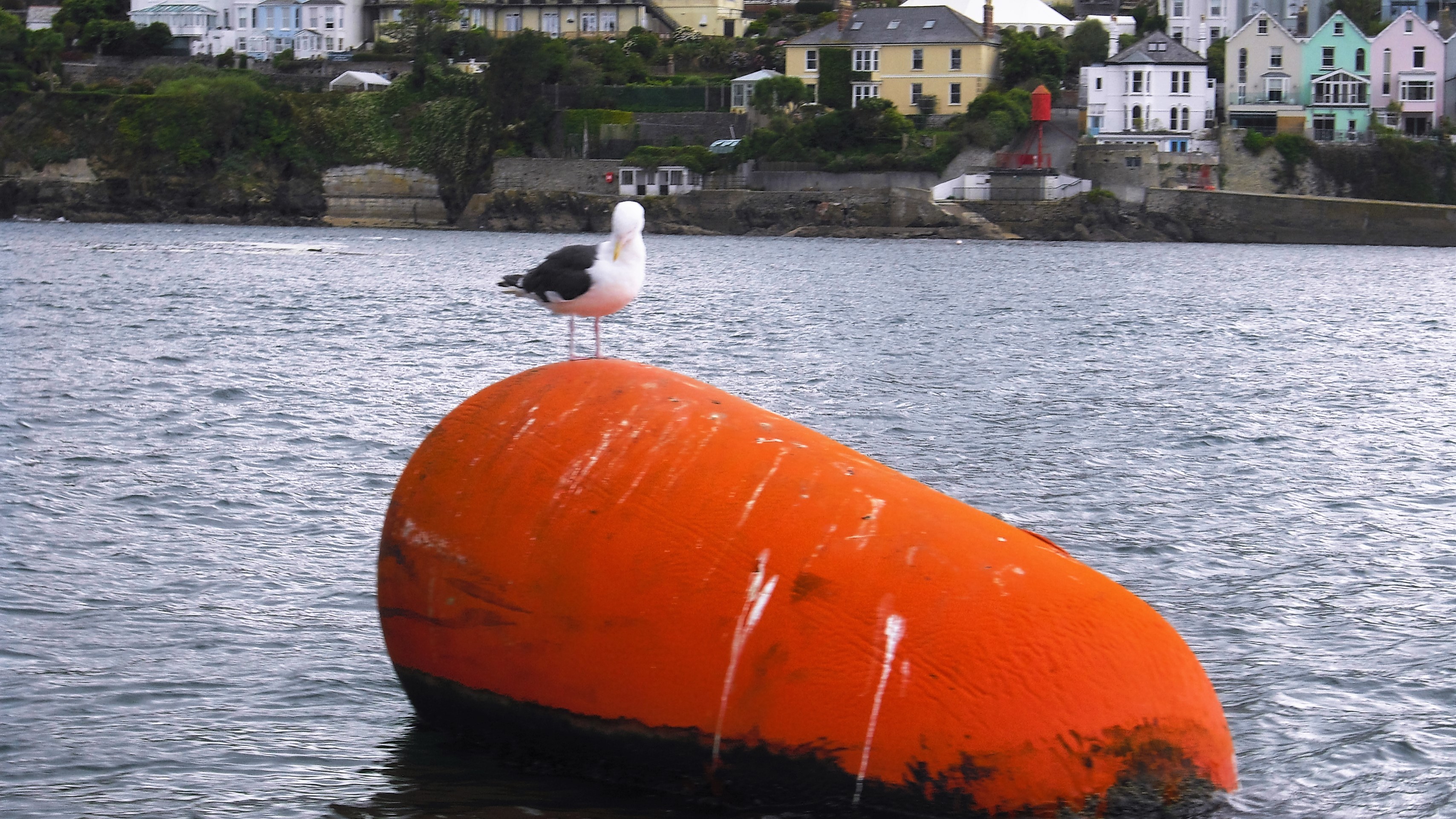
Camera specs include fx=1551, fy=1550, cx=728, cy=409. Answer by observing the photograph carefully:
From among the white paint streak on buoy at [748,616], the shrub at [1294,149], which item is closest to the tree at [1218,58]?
the shrub at [1294,149]

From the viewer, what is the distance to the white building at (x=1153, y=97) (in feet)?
304

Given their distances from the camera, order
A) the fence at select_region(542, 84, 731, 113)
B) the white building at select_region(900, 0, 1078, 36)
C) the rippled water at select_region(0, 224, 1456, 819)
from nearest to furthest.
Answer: the rippled water at select_region(0, 224, 1456, 819)
the fence at select_region(542, 84, 731, 113)
the white building at select_region(900, 0, 1078, 36)

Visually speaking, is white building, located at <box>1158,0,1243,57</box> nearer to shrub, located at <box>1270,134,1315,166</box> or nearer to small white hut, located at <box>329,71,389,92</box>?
shrub, located at <box>1270,134,1315,166</box>

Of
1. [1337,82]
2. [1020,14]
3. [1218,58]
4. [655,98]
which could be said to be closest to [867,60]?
[655,98]

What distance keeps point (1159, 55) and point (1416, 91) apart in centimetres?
1626

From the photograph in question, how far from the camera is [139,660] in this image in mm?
8719

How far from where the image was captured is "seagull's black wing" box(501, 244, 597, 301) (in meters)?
7.56

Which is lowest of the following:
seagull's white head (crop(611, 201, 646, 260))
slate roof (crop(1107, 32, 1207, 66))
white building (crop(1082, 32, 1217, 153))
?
seagull's white head (crop(611, 201, 646, 260))

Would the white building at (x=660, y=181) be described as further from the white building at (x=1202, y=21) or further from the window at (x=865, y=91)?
the white building at (x=1202, y=21)

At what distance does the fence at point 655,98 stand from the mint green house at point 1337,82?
36.3 meters

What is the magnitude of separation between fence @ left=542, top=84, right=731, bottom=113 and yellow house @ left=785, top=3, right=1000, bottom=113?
5.29 m

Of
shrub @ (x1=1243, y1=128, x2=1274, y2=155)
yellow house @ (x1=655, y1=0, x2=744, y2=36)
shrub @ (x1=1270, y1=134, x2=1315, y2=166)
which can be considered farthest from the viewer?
yellow house @ (x1=655, y1=0, x2=744, y2=36)

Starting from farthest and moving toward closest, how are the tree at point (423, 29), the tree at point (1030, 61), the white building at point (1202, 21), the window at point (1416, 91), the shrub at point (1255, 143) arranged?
the white building at point (1202, 21), the tree at point (423, 29), the tree at point (1030, 61), the window at point (1416, 91), the shrub at point (1255, 143)

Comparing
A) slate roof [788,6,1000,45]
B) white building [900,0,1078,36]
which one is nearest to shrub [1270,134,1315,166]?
slate roof [788,6,1000,45]
